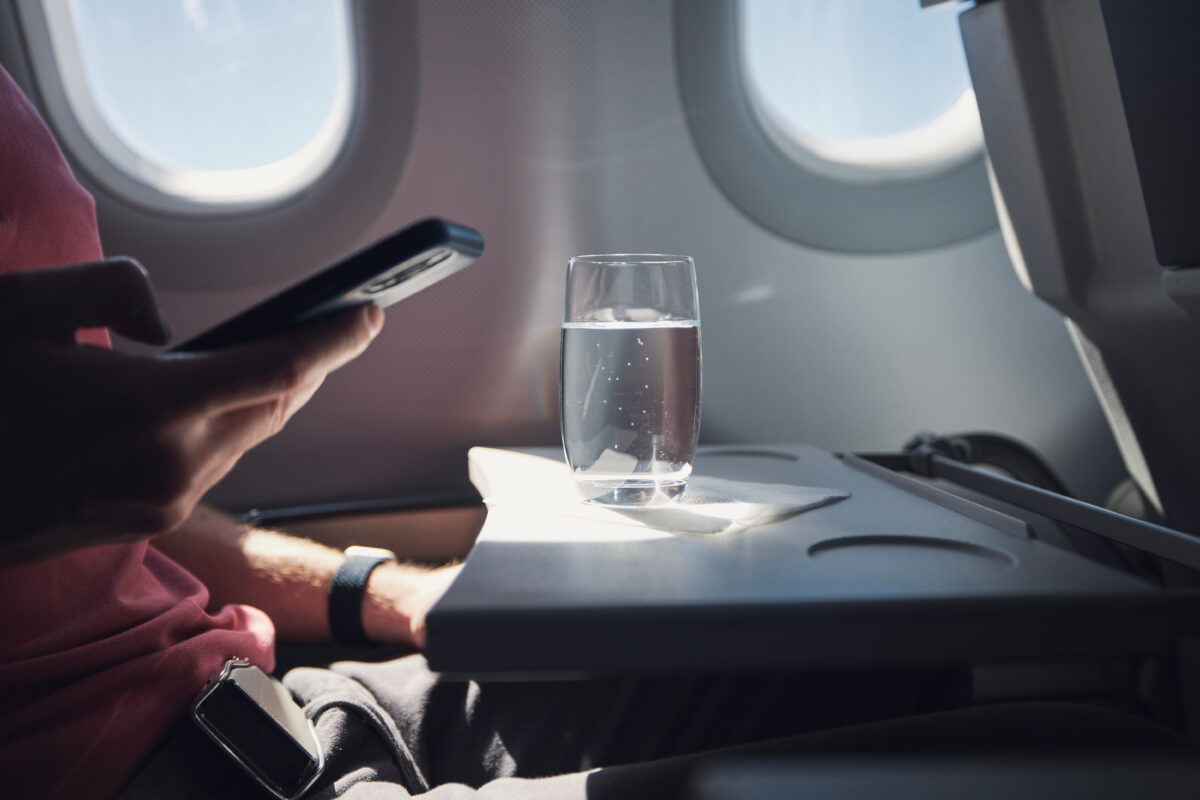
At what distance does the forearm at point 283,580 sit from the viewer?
998mm

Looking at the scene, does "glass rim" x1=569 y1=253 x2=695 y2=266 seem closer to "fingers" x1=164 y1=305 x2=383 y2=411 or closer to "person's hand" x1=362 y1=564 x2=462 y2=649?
"fingers" x1=164 y1=305 x2=383 y2=411

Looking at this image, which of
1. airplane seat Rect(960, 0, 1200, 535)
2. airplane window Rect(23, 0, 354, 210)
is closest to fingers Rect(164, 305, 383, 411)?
airplane seat Rect(960, 0, 1200, 535)

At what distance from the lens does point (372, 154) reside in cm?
124

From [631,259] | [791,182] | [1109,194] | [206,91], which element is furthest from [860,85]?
[206,91]

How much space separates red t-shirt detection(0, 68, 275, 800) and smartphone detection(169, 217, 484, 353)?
0.28 metres

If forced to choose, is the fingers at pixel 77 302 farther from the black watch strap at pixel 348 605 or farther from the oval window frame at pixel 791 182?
the oval window frame at pixel 791 182

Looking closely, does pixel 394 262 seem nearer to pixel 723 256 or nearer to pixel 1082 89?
pixel 1082 89

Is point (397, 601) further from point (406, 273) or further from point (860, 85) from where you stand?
point (860, 85)

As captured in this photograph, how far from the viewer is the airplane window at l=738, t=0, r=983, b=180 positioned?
50.1 inches

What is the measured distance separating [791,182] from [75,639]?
1090mm

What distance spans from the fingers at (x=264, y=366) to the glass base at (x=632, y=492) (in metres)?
0.26

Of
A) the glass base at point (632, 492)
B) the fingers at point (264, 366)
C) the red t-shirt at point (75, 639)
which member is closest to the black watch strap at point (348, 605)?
the red t-shirt at point (75, 639)

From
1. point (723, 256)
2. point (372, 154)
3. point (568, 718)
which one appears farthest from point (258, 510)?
point (723, 256)

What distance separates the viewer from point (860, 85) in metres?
1.33
